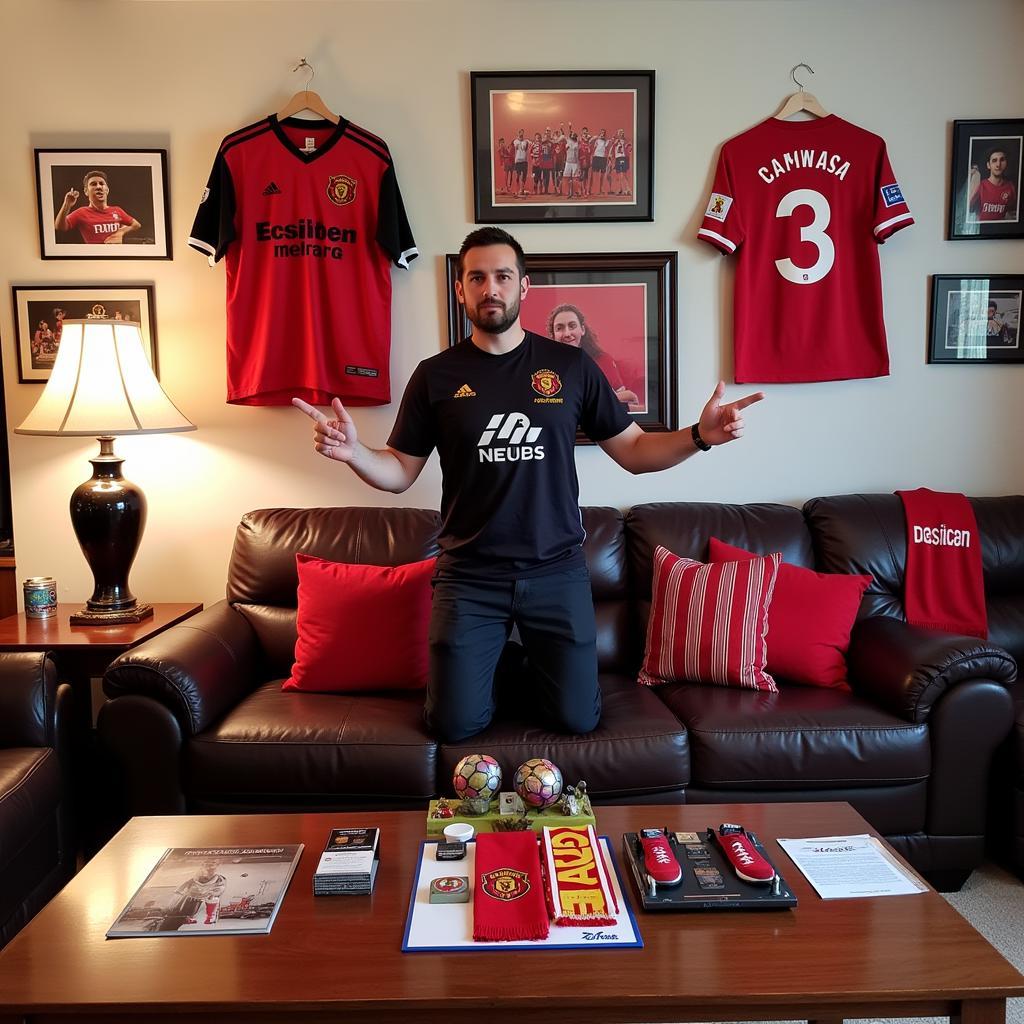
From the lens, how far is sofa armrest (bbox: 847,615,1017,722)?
Answer: 83.7 inches

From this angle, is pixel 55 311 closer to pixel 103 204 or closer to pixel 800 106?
pixel 103 204

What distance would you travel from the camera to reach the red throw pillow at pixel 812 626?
2.40 meters

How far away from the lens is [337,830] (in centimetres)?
153

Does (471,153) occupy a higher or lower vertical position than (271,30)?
lower

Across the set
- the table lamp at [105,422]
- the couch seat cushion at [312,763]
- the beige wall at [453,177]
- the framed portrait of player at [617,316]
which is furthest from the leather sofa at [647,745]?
the framed portrait of player at [617,316]

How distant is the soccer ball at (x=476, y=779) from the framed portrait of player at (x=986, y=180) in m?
2.58

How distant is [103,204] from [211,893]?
246 centimetres

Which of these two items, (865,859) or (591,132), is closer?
(865,859)

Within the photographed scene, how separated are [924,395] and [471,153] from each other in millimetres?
1834

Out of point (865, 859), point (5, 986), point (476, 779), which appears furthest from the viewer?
point (476, 779)

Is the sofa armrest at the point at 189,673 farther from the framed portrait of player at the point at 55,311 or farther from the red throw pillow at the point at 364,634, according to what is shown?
the framed portrait of player at the point at 55,311

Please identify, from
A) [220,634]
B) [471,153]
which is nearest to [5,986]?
[220,634]

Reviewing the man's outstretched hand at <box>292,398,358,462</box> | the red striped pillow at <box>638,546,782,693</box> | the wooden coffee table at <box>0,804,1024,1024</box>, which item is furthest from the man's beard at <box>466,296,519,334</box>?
the wooden coffee table at <box>0,804,1024,1024</box>

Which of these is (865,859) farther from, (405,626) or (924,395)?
(924,395)
